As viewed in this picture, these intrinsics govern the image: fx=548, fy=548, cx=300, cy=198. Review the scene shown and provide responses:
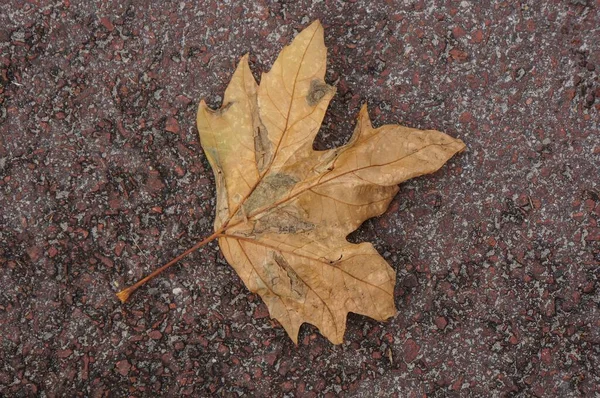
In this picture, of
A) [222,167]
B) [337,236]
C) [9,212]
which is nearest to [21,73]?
[9,212]

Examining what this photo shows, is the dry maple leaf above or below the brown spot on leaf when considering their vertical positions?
below

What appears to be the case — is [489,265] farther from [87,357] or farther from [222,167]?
[87,357]

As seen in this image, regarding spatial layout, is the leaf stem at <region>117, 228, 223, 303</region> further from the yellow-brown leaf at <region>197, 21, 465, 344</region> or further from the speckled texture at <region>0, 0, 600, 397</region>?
the yellow-brown leaf at <region>197, 21, 465, 344</region>

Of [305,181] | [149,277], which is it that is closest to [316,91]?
[305,181]

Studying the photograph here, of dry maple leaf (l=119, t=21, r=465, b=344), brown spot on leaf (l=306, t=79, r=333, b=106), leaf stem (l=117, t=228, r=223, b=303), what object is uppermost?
brown spot on leaf (l=306, t=79, r=333, b=106)

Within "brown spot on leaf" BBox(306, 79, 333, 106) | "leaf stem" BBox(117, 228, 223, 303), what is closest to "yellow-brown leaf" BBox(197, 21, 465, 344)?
"brown spot on leaf" BBox(306, 79, 333, 106)

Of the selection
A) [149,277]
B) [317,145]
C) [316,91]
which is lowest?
[149,277]

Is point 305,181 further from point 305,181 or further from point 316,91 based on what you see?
point 316,91
